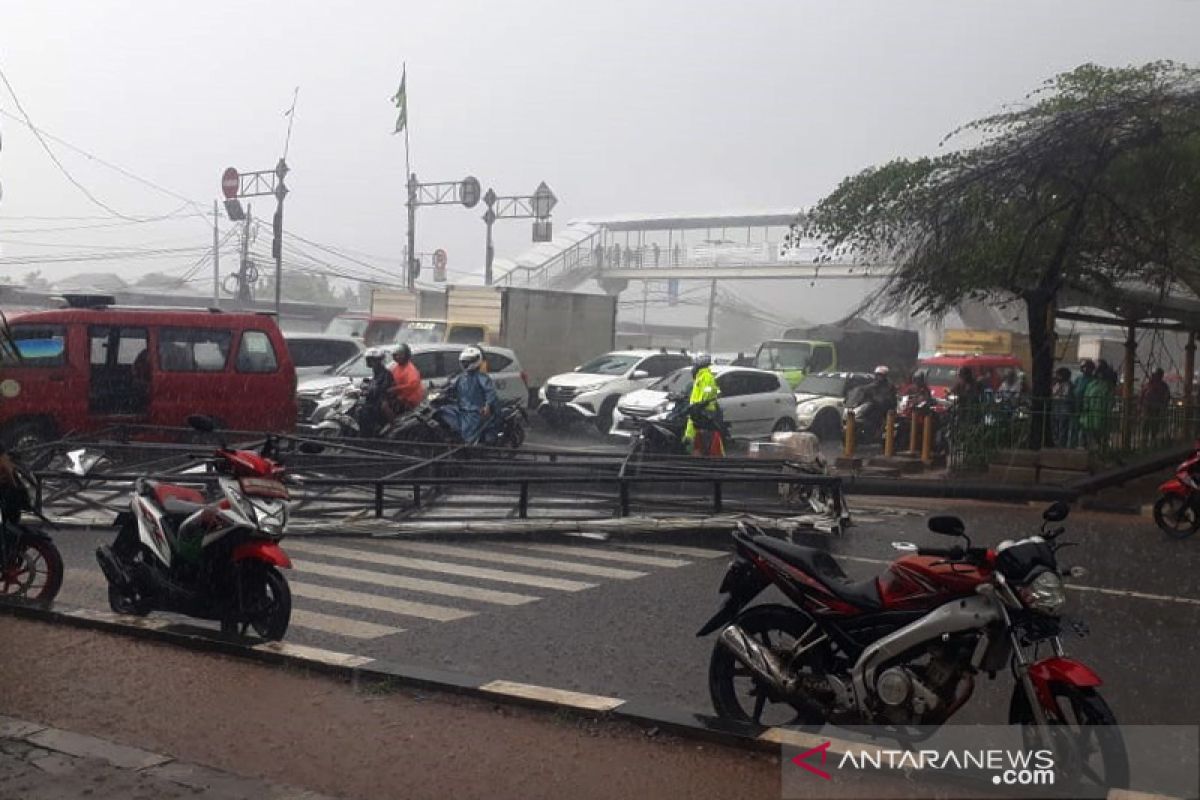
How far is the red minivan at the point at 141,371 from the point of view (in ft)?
50.4

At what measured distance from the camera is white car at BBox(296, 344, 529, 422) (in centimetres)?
2077

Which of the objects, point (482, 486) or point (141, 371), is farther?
point (141, 371)

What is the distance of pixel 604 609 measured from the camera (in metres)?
9.12

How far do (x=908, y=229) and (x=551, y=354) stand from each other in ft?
41.7

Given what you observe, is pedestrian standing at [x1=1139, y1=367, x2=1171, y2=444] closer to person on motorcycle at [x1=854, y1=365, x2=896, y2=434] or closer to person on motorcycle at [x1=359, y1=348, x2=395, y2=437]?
person on motorcycle at [x1=854, y1=365, x2=896, y2=434]

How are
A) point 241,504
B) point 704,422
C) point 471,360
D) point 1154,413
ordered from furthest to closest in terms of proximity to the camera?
point 1154,413, point 704,422, point 471,360, point 241,504

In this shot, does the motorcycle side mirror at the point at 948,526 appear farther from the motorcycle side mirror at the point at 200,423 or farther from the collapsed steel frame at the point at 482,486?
the collapsed steel frame at the point at 482,486

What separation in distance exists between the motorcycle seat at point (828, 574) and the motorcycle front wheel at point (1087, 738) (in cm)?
83

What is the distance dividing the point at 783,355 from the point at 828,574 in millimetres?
24227

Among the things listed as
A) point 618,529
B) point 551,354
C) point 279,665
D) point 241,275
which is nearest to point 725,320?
point 551,354

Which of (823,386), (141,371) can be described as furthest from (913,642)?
(823,386)

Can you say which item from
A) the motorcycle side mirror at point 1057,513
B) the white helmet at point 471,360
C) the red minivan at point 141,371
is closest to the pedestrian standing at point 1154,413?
the white helmet at point 471,360

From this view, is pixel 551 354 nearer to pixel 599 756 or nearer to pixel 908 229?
pixel 908 229

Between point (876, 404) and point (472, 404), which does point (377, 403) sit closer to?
point (472, 404)
